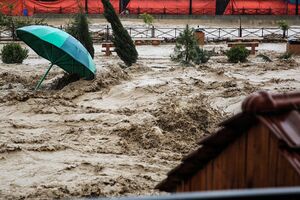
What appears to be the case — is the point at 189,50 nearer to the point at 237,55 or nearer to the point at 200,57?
the point at 200,57

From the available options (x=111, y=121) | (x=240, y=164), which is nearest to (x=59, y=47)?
(x=111, y=121)

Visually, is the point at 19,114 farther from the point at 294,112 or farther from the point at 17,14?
the point at 17,14

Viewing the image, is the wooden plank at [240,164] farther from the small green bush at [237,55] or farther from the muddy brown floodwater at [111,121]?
the small green bush at [237,55]

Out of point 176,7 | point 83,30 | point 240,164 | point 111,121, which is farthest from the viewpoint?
point 176,7

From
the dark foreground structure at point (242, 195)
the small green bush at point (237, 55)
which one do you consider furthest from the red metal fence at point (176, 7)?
the dark foreground structure at point (242, 195)

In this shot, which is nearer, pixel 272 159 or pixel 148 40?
pixel 272 159

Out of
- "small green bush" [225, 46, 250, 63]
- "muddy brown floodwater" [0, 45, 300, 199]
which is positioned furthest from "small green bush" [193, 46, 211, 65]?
"small green bush" [225, 46, 250, 63]

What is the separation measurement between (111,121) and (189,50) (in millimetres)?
8660

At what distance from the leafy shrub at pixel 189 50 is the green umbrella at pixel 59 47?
5.86m

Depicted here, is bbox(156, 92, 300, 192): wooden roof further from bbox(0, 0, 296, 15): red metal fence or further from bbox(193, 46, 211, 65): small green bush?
bbox(0, 0, 296, 15): red metal fence

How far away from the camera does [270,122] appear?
3.43 meters

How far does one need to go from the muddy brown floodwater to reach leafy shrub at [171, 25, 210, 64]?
90 centimetres

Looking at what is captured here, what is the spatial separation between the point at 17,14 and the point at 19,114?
71.5 ft

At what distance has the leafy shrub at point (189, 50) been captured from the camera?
2017 cm
